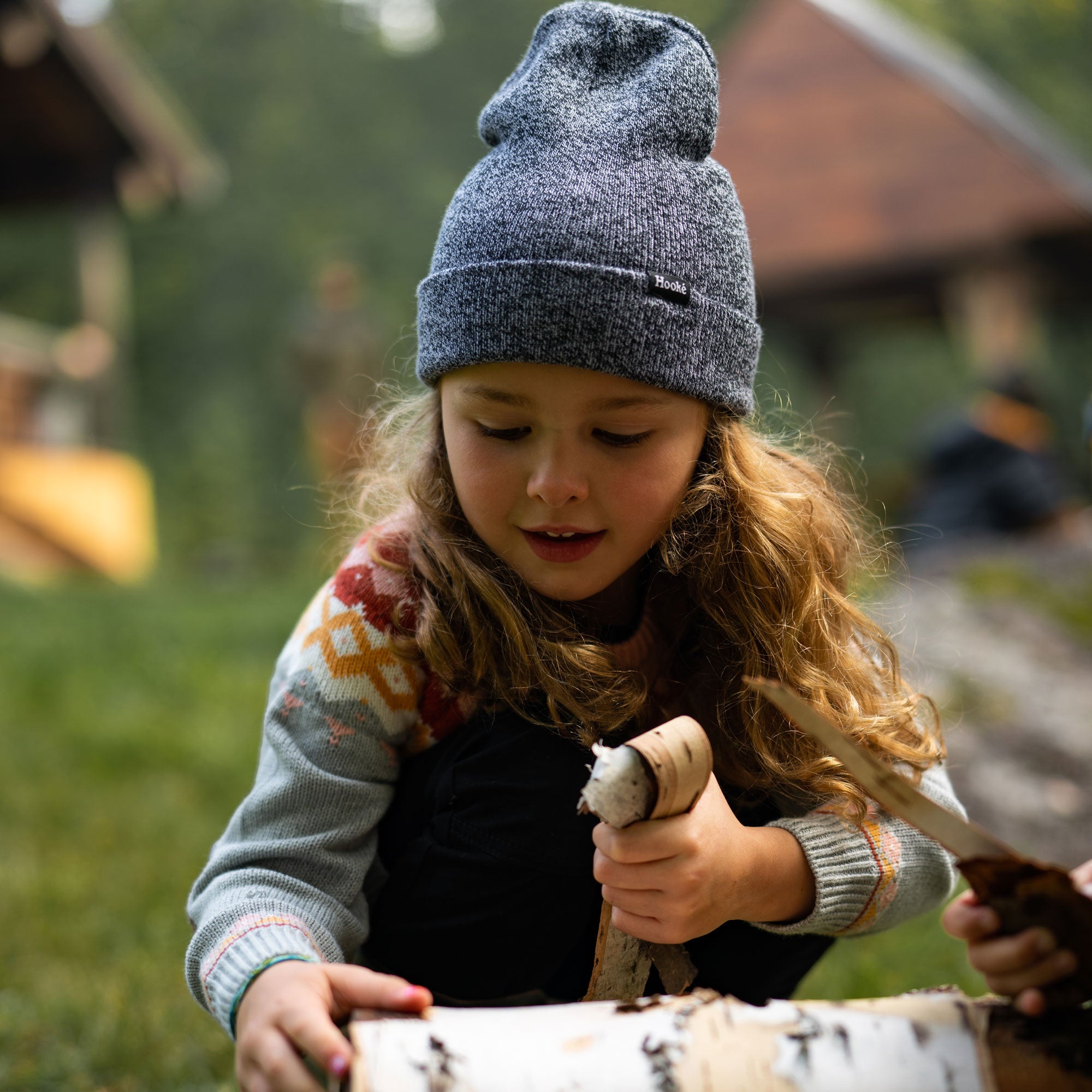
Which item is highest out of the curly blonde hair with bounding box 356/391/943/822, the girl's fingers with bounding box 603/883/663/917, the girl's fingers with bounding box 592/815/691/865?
the curly blonde hair with bounding box 356/391/943/822

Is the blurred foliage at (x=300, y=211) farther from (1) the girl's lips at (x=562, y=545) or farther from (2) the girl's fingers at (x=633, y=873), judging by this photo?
(2) the girl's fingers at (x=633, y=873)

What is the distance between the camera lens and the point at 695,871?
1.29 metres

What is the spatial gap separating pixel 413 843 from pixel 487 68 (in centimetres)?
2598

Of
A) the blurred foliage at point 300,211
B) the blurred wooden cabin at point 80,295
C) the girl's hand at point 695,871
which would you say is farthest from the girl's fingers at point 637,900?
the blurred foliage at point 300,211

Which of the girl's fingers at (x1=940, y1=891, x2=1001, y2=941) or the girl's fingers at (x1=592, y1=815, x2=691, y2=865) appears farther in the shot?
the girl's fingers at (x1=592, y1=815, x2=691, y2=865)

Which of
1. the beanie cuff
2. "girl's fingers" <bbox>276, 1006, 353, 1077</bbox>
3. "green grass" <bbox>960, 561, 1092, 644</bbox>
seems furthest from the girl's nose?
"green grass" <bbox>960, 561, 1092, 644</bbox>

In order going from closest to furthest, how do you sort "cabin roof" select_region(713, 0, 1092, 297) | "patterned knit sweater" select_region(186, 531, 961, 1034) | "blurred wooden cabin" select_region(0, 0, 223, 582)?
"patterned knit sweater" select_region(186, 531, 961, 1034) < "cabin roof" select_region(713, 0, 1092, 297) < "blurred wooden cabin" select_region(0, 0, 223, 582)

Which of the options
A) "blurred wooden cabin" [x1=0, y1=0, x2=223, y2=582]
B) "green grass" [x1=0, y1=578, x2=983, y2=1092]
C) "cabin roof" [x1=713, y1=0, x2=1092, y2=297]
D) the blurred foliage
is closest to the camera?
"green grass" [x1=0, y1=578, x2=983, y2=1092]

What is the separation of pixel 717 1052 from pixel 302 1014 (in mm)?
378

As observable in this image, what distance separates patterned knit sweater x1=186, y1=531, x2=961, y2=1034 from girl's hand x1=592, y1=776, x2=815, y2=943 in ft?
0.20

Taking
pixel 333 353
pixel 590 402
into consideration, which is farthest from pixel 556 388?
pixel 333 353

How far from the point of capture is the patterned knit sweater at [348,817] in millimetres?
1433

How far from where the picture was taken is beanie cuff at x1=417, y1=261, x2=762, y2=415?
4.62ft

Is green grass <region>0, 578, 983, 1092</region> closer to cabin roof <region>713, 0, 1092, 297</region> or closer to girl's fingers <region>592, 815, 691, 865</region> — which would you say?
girl's fingers <region>592, 815, 691, 865</region>
